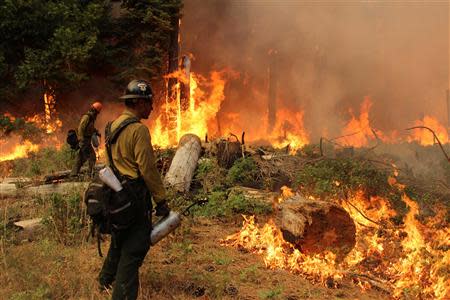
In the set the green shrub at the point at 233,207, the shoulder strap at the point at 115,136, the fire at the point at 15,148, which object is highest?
the shoulder strap at the point at 115,136

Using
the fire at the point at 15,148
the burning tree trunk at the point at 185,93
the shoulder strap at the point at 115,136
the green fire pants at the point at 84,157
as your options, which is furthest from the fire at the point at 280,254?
the fire at the point at 15,148

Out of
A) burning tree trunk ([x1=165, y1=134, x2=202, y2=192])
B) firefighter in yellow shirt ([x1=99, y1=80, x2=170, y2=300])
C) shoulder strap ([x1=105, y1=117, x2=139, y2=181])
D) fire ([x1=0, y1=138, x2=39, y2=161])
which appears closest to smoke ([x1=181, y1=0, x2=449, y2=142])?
fire ([x1=0, y1=138, x2=39, y2=161])

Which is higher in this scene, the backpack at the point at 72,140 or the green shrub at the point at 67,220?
the backpack at the point at 72,140

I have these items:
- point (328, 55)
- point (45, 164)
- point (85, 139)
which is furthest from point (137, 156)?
point (328, 55)

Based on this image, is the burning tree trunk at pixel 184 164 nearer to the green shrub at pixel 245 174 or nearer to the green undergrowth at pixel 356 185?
the green shrub at pixel 245 174

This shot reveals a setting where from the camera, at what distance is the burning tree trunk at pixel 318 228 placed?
5.66 metres

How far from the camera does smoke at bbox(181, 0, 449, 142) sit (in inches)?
728

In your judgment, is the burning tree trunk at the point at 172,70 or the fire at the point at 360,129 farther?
the fire at the point at 360,129

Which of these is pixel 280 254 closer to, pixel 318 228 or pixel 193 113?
pixel 318 228

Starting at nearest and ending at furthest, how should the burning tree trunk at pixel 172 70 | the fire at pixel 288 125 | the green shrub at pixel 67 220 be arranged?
the green shrub at pixel 67 220, the burning tree trunk at pixel 172 70, the fire at pixel 288 125

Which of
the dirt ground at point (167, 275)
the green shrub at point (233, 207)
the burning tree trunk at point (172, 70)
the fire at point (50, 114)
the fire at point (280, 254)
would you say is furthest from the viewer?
the burning tree trunk at point (172, 70)

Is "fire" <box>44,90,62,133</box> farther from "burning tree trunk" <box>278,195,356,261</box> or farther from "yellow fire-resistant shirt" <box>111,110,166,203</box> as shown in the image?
"yellow fire-resistant shirt" <box>111,110,166,203</box>

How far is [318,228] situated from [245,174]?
344 cm

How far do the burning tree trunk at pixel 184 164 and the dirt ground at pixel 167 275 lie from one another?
2597 millimetres
